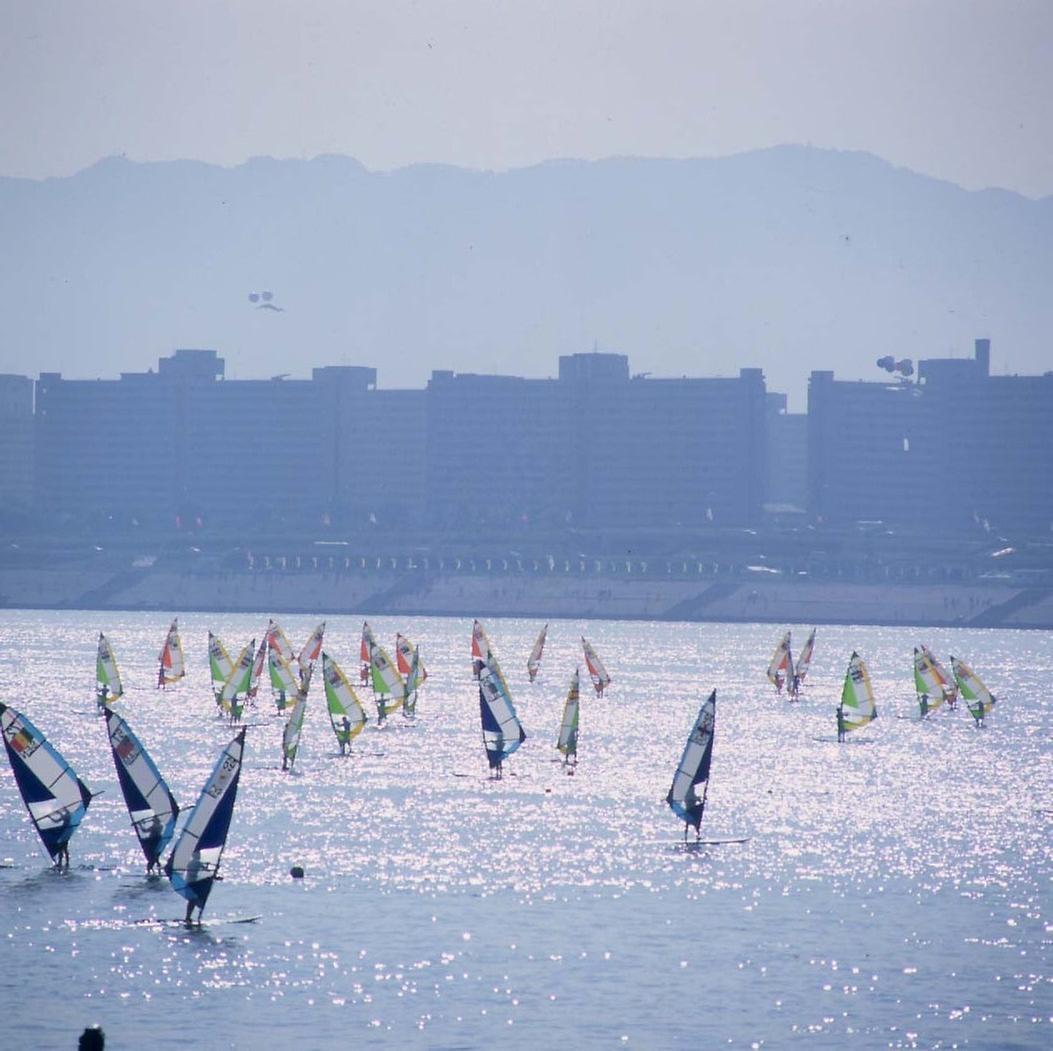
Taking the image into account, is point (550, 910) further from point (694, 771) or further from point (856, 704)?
point (856, 704)

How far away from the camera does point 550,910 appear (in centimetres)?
5812

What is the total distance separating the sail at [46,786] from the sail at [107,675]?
53935 mm

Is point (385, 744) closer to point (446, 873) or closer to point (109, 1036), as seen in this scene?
point (446, 873)

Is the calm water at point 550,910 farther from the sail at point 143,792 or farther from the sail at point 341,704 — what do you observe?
the sail at point 341,704

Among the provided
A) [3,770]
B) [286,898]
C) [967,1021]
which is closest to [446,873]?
[286,898]

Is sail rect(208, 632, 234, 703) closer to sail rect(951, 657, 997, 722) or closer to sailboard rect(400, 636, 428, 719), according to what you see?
sailboard rect(400, 636, 428, 719)

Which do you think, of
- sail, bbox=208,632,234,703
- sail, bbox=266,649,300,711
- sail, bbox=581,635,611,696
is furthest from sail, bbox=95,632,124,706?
sail, bbox=581,635,611,696

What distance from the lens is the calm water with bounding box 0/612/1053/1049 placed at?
154ft

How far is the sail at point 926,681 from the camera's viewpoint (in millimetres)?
127812

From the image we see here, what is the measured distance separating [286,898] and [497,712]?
1063 inches

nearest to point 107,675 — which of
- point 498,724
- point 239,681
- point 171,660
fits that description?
point 239,681

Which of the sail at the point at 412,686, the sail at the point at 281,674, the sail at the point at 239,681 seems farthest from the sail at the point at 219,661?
the sail at the point at 412,686

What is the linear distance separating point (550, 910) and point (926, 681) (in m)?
73.0

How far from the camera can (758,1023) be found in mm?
47062
